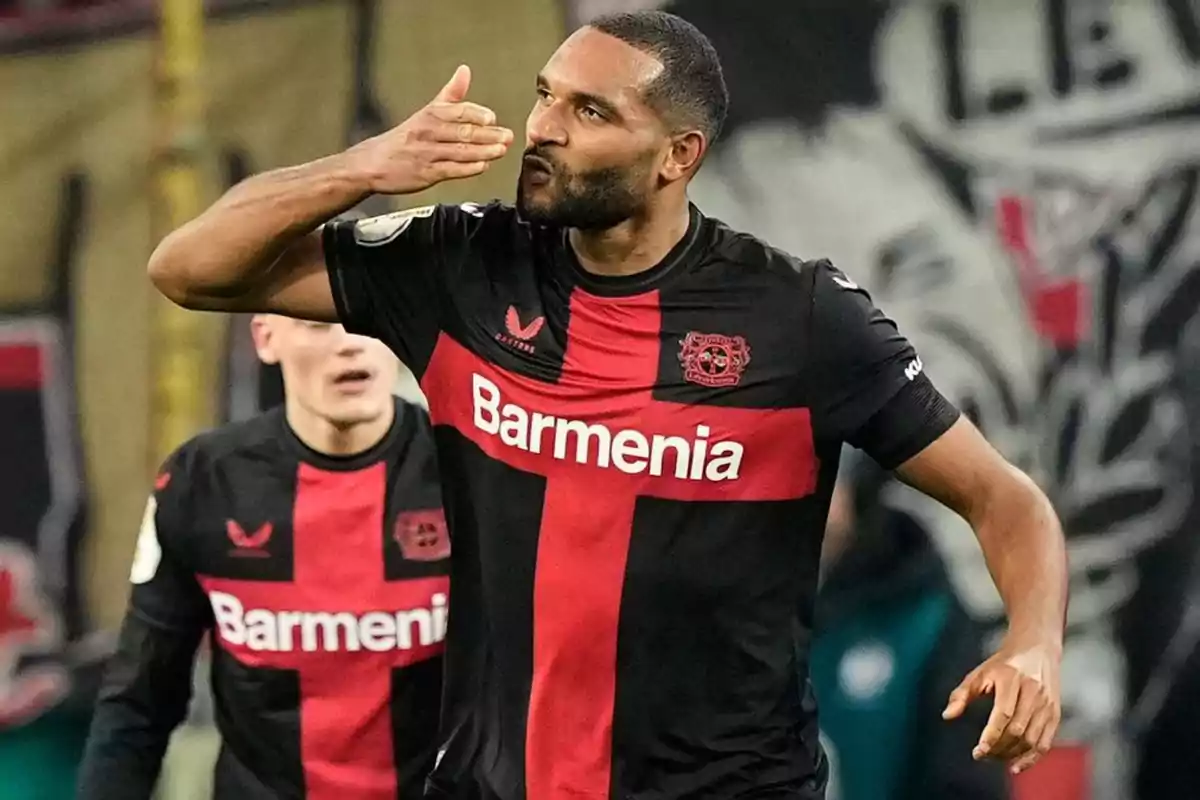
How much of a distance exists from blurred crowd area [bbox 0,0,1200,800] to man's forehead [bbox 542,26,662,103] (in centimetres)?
155

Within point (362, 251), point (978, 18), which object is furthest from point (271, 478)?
point (978, 18)

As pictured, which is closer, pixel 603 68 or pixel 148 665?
pixel 603 68

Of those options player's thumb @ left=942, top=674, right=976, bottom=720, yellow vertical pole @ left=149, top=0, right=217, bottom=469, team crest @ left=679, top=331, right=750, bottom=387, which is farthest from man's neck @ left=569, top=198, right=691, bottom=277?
yellow vertical pole @ left=149, top=0, right=217, bottom=469

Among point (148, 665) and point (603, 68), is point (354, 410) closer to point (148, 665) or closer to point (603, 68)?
point (148, 665)

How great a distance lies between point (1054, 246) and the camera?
132 inches

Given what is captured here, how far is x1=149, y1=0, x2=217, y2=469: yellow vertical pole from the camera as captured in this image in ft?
10.8

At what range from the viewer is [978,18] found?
11.0 feet

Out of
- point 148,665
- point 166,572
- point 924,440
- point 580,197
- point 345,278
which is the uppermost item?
point 580,197

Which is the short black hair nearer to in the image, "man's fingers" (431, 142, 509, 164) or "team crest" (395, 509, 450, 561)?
"man's fingers" (431, 142, 509, 164)

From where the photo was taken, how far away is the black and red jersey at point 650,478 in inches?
70.4

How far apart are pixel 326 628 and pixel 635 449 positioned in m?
0.68

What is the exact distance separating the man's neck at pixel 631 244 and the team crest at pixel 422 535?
576 millimetres

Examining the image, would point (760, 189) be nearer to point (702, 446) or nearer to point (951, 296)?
point (951, 296)

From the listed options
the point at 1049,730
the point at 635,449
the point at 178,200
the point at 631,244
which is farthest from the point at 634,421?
the point at 178,200
